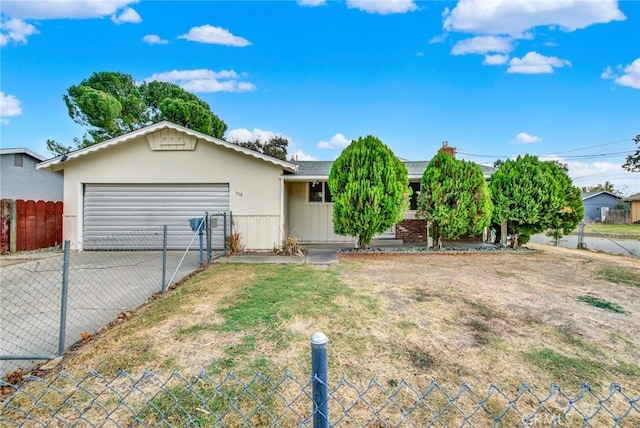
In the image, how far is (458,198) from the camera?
9406 millimetres

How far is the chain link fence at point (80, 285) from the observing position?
10.9 feet

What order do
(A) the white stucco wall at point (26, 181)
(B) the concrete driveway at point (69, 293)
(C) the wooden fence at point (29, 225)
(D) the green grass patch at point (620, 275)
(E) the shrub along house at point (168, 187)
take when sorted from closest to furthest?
1. (B) the concrete driveway at point (69, 293)
2. (D) the green grass patch at point (620, 275)
3. (C) the wooden fence at point (29, 225)
4. (E) the shrub along house at point (168, 187)
5. (A) the white stucco wall at point (26, 181)

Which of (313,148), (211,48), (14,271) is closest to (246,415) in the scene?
(14,271)

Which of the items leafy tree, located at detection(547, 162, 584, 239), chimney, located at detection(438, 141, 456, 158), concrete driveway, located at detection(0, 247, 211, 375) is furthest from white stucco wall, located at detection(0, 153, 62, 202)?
leafy tree, located at detection(547, 162, 584, 239)

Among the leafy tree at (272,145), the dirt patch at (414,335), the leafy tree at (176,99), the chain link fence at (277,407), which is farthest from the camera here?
the leafy tree at (272,145)

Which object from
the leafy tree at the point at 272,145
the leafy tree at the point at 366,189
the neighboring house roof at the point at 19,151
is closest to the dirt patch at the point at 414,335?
the leafy tree at the point at 366,189

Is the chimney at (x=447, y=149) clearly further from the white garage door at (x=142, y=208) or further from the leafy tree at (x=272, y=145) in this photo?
the leafy tree at (x=272, y=145)

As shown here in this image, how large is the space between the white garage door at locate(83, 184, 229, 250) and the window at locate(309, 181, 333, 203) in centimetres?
337

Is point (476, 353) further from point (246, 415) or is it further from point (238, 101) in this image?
point (238, 101)

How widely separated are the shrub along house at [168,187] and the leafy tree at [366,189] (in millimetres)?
1699

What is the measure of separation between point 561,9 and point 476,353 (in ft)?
37.5

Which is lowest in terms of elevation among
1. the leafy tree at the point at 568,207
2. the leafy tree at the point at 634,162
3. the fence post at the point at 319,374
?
the fence post at the point at 319,374

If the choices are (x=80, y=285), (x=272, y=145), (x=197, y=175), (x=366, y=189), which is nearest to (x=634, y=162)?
(x=272, y=145)

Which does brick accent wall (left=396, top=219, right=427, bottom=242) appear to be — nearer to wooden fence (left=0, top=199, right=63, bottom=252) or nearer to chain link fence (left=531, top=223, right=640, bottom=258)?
chain link fence (left=531, top=223, right=640, bottom=258)
